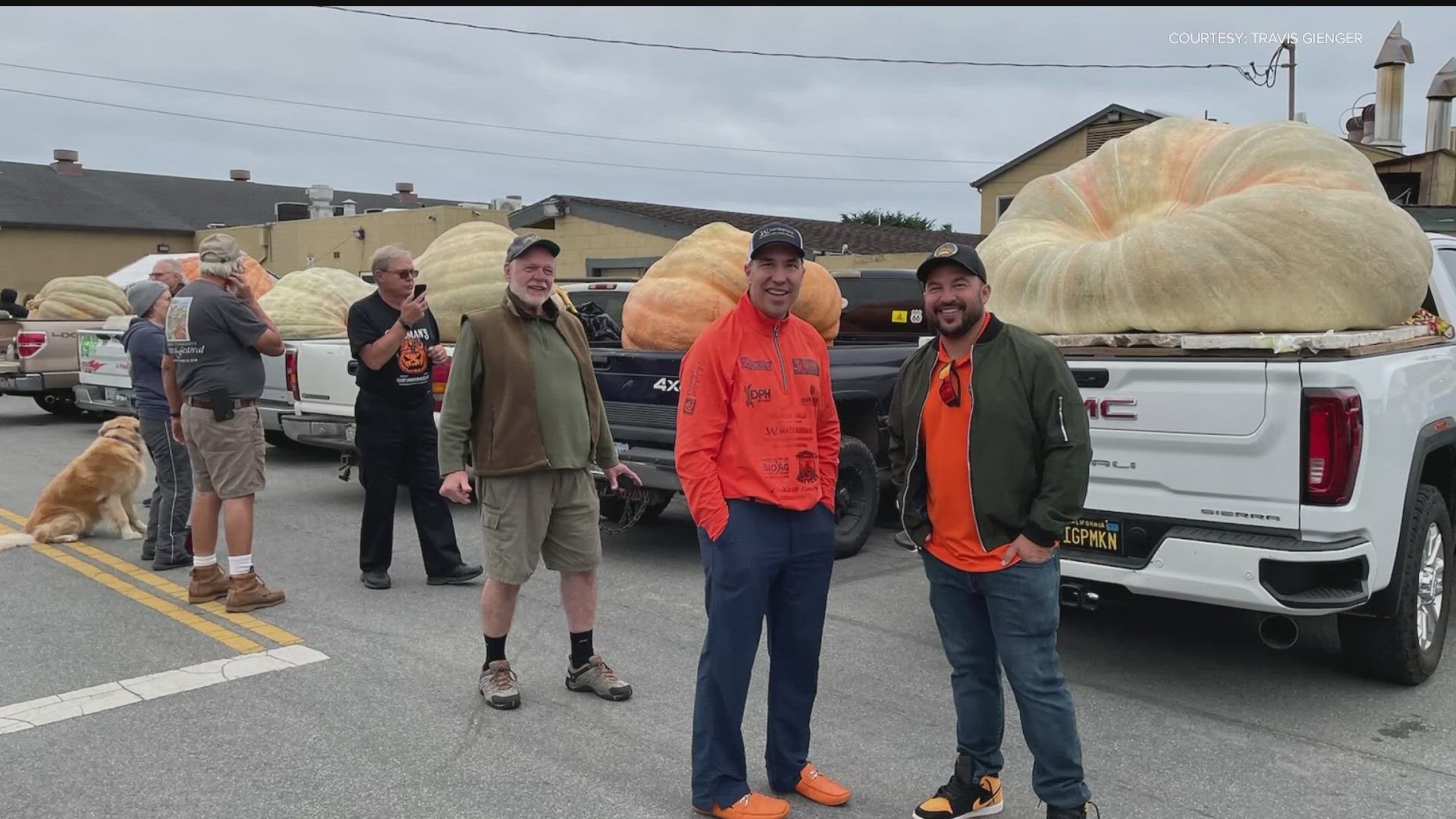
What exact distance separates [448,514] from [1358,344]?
4.96m

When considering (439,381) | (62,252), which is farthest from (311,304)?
(62,252)

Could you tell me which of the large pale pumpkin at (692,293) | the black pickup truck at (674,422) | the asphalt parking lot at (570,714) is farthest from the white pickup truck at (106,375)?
the asphalt parking lot at (570,714)

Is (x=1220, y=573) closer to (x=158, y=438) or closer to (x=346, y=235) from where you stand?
(x=158, y=438)

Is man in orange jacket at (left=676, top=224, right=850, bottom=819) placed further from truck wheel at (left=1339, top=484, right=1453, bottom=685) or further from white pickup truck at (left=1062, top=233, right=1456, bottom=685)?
truck wheel at (left=1339, top=484, right=1453, bottom=685)

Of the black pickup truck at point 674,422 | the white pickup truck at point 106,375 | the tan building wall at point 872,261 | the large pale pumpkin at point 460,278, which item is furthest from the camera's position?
the tan building wall at point 872,261

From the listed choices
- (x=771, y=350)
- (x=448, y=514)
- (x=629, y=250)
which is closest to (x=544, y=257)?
(x=771, y=350)

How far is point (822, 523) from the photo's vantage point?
373 cm

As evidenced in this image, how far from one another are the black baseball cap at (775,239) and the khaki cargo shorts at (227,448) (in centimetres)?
376

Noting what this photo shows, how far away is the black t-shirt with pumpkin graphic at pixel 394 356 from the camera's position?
6516mm

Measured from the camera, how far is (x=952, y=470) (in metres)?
3.49

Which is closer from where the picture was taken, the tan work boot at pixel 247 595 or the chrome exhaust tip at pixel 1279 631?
the chrome exhaust tip at pixel 1279 631

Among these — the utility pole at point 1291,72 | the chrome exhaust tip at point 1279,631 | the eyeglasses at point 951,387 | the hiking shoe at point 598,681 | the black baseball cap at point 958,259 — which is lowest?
the hiking shoe at point 598,681

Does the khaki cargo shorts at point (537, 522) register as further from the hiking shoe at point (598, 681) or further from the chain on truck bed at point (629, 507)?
the chain on truck bed at point (629, 507)

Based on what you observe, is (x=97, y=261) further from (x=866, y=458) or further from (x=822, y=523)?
(x=822, y=523)
